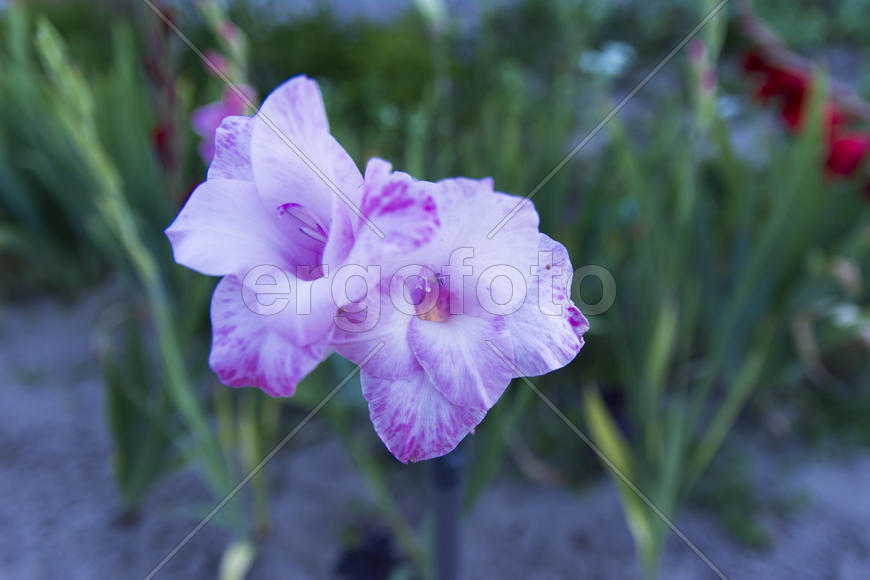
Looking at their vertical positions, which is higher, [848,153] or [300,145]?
[300,145]

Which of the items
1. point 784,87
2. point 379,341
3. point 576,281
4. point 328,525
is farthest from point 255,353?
point 784,87

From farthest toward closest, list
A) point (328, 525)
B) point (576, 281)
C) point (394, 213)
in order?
point (328, 525), point (576, 281), point (394, 213)

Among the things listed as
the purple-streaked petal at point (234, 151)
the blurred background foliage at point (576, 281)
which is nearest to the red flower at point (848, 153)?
the blurred background foliage at point (576, 281)

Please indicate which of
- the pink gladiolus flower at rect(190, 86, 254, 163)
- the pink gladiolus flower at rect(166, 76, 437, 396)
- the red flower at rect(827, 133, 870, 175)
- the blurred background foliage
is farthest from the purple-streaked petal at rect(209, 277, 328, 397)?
the red flower at rect(827, 133, 870, 175)

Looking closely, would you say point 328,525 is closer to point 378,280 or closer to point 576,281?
point 576,281

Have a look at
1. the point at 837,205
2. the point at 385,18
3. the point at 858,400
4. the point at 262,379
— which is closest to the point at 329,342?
the point at 262,379

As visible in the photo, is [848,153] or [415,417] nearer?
[415,417]
